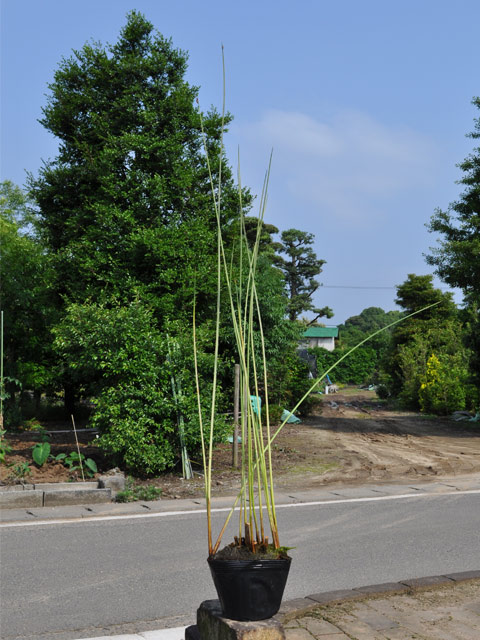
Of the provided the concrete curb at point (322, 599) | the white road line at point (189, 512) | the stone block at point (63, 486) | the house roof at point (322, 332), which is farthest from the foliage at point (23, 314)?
the house roof at point (322, 332)

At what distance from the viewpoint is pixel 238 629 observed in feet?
9.55

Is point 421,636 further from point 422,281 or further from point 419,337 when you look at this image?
point 422,281

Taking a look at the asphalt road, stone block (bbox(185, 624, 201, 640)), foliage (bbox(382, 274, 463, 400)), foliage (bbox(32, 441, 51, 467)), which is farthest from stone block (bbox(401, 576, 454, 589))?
foliage (bbox(382, 274, 463, 400))

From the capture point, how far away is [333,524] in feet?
23.8

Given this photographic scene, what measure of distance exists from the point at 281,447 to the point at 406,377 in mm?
17600

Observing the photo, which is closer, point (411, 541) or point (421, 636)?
point (421, 636)

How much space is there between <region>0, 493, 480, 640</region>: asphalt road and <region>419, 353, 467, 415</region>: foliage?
17300mm

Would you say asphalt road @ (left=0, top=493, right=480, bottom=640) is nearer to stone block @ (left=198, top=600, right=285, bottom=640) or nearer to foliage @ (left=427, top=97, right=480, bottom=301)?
stone block @ (left=198, top=600, right=285, bottom=640)

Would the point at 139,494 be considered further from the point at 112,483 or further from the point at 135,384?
the point at 135,384

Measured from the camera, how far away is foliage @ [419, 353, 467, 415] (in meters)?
24.6

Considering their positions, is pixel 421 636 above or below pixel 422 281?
below

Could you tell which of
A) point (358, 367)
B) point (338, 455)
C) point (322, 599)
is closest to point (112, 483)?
point (322, 599)

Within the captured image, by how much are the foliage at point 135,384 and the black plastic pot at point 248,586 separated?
21.9ft

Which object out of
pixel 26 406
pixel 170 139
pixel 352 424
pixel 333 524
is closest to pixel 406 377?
pixel 352 424
